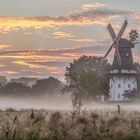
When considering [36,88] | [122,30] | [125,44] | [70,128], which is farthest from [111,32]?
[70,128]

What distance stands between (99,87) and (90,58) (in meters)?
16.0

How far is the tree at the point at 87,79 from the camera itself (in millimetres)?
116000

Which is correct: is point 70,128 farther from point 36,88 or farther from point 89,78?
point 36,88

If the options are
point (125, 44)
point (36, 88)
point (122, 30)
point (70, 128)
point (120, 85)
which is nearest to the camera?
point (70, 128)

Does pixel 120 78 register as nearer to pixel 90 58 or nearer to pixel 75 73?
pixel 90 58

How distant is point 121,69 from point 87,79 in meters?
21.4

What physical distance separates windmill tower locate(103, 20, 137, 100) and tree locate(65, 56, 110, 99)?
13.8 feet

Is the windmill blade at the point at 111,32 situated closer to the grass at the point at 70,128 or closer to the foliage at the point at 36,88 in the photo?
the foliage at the point at 36,88

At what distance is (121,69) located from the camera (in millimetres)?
134625

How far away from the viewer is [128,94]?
124 meters

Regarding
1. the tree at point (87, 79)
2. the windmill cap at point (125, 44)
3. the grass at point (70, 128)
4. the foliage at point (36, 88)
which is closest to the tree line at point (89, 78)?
the tree at point (87, 79)

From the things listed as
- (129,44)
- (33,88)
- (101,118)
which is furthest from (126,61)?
(101,118)

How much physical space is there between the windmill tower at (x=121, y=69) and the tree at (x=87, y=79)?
13.8 feet

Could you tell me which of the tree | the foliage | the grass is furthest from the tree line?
the grass
